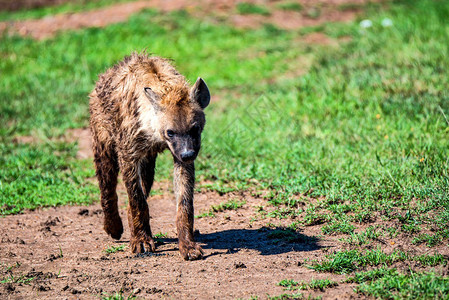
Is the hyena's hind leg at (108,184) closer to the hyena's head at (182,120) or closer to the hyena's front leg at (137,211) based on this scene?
the hyena's front leg at (137,211)

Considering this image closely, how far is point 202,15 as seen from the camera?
43.5ft

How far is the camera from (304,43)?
11.8 meters

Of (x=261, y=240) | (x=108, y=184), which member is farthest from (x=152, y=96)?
(x=261, y=240)

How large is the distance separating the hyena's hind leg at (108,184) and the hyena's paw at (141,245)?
1.75ft

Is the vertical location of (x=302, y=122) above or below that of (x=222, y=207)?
above

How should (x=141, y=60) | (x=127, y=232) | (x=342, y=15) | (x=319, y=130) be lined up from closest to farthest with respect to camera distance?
1. (x=141, y=60)
2. (x=127, y=232)
3. (x=319, y=130)
4. (x=342, y=15)

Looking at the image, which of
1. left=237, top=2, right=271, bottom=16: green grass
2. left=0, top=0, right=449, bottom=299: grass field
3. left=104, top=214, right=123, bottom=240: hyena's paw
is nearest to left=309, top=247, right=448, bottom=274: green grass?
left=0, top=0, right=449, bottom=299: grass field

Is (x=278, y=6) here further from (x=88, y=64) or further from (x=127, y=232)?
(x=127, y=232)

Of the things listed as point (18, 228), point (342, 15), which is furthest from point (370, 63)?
point (18, 228)

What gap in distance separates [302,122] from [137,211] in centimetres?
349

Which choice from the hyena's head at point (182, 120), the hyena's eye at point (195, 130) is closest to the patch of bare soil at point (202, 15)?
the hyena's head at point (182, 120)

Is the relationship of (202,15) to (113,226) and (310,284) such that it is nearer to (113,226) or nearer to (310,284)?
(113,226)

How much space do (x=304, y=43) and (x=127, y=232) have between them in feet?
22.1

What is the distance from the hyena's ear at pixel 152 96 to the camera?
509 cm
